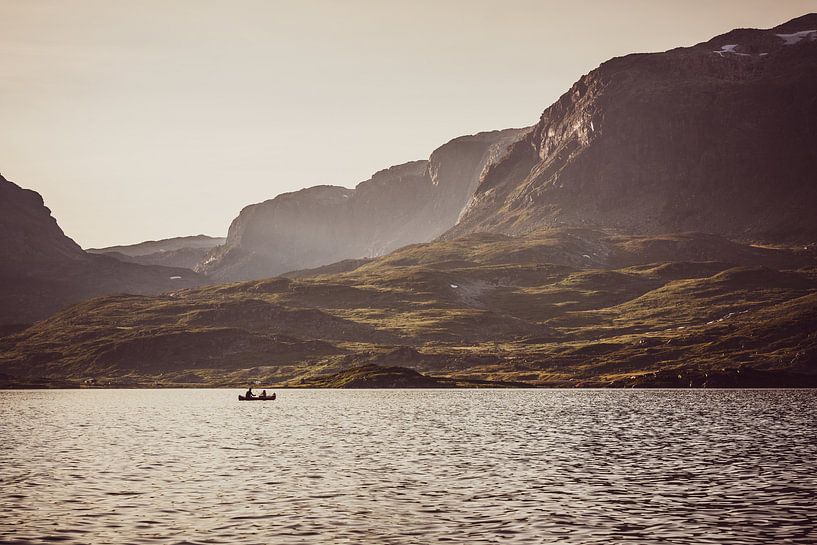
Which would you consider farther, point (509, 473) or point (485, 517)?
point (509, 473)

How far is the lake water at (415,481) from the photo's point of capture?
48219mm

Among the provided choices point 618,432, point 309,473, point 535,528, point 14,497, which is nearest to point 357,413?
point 618,432

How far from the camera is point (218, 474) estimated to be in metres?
74.4

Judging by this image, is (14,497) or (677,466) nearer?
(14,497)

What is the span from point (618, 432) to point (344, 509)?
65.8 meters

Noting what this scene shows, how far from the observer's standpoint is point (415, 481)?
6944cm

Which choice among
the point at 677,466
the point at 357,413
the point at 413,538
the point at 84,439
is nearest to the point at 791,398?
the point at 357,413

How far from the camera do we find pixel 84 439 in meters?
111

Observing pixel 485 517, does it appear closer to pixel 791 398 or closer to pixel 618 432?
pixel 618 432

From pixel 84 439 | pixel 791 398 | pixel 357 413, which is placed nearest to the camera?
pixel 84 439

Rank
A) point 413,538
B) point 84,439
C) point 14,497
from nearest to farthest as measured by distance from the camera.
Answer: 1. point 413,538
2. point 14,497
3. point 84,439

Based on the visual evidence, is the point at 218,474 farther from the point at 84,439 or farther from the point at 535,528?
the point at 84,439

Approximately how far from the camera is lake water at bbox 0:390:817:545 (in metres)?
48.2

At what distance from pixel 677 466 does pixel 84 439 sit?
2686 inches
